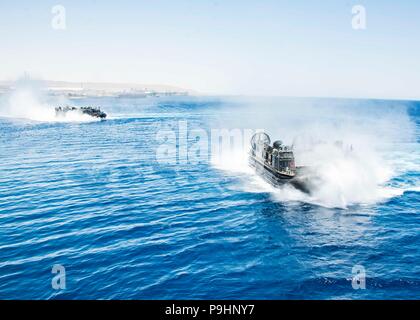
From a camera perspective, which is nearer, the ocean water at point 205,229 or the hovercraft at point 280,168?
the ocean water at point 205,229

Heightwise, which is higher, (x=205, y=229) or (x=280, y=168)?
(x=280, y=168)

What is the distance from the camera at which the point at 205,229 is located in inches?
1209

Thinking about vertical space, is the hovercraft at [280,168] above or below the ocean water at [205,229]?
above

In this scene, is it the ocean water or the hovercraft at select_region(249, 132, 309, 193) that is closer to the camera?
the ocean water

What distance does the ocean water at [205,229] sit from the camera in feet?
71.5

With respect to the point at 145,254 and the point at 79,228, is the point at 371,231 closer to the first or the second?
the point at 145,254

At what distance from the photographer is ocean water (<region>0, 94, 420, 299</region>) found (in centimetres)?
2178

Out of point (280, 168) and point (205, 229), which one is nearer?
point (205, 229)

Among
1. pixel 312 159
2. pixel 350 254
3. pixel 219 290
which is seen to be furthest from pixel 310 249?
pixel 312 159

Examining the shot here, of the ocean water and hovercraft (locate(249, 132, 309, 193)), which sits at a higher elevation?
hovercraft (locate(249, 132, 309, 193))

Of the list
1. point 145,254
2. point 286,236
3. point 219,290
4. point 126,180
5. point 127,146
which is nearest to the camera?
point 219,290

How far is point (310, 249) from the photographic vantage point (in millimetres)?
26906
